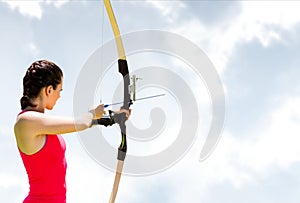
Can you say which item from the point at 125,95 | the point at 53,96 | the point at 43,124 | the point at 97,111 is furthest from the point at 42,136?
the point at 125,95

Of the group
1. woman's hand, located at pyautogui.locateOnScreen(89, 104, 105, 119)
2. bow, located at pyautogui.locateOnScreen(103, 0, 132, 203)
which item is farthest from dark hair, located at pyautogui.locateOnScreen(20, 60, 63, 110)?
bow, located at pyautogui.locateOnScreen(103, 0, 132, 203)

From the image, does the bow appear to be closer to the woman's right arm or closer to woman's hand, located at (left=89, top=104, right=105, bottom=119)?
woman's hand, located at (left=89, top=104, right=105, bottom=119)

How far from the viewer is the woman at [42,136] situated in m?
1.76

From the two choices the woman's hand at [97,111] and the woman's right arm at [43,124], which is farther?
the woman's hand at [97,111]

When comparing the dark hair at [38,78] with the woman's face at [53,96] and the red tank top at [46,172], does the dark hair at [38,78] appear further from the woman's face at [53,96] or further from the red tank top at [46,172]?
the red tank top at [46,172]

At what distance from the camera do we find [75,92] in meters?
3.47

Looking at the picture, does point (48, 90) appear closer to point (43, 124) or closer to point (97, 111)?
point (43, 124)

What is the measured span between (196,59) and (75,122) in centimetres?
299

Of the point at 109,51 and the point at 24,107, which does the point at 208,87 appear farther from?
the point at 24,107

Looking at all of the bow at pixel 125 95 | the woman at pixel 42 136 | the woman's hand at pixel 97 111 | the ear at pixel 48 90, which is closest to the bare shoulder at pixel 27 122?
the woman at pixel 42 136

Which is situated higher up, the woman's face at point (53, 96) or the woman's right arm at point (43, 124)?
the woman's face at point (53, 96)

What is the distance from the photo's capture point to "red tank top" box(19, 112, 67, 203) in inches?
71.0

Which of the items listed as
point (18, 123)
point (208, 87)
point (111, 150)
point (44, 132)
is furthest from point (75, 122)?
point (208, 87)

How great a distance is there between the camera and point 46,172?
5.93 ft
